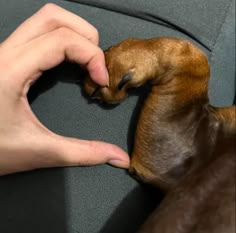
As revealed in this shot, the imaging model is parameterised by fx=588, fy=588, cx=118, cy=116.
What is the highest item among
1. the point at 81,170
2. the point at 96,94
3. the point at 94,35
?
the point at 94,35

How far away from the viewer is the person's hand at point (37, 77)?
50.4 inches

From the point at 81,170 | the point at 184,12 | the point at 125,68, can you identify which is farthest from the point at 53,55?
the point at 184,12

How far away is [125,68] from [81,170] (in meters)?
0.27

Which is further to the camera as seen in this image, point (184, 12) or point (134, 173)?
point (184, 12)

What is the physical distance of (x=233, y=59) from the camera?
1.59 m

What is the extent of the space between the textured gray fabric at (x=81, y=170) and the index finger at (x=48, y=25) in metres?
0.11

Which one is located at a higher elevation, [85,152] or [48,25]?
[48,25]

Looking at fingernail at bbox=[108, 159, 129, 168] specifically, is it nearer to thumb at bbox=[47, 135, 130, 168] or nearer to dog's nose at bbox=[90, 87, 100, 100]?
thumb at bbox=[47, 135, 130, 168]

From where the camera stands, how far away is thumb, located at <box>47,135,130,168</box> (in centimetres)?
132

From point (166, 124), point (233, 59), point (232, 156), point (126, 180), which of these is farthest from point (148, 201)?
point (233, 59)

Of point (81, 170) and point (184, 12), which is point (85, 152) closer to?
point (81, 170)

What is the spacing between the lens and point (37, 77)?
4.36 feet

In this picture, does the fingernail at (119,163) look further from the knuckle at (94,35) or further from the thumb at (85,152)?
the knuckle at (94,35)

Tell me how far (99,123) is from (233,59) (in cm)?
44
